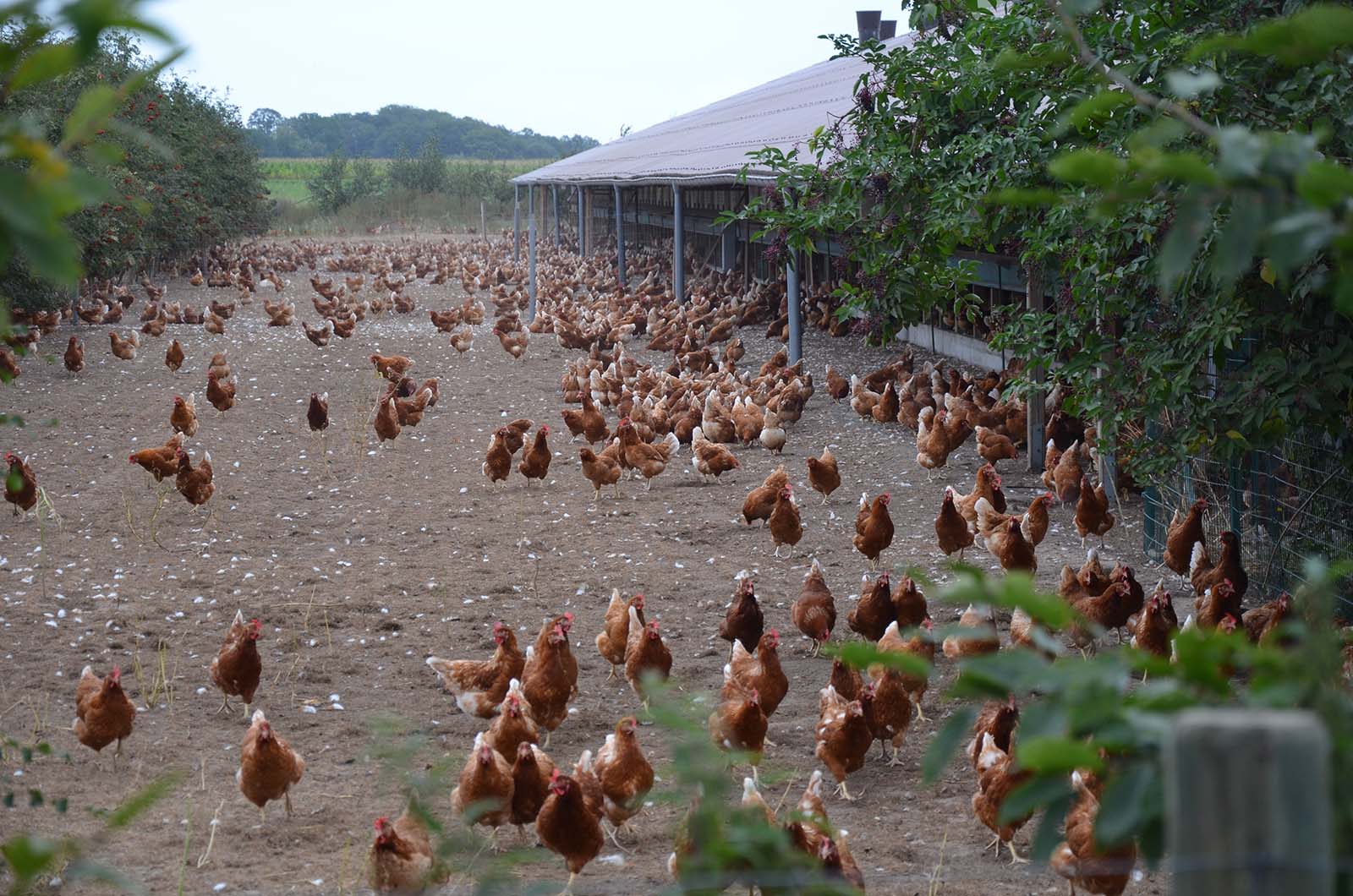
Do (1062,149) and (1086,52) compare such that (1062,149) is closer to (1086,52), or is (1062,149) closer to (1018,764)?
(1086,52)

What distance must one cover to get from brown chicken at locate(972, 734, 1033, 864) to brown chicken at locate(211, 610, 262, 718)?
3.10 m

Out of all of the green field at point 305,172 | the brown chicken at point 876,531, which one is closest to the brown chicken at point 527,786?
the brown chicken at point 876,531

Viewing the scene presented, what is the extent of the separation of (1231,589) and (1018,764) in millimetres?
4481

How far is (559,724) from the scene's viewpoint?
5273 millimetres

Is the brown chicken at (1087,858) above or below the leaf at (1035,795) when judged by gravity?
below

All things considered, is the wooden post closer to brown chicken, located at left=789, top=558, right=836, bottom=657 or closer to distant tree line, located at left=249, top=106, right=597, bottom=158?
brown chicken, located at left=789, top=558, right=836, bottom=657

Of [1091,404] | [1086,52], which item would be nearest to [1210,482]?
[1091,404]

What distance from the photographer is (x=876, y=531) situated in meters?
7.18

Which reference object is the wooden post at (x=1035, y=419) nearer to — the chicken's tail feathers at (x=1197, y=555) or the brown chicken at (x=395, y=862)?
the chicken's tail feathers at (x=1197, y=555)

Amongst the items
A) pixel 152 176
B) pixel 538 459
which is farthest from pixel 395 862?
pixel 152 176

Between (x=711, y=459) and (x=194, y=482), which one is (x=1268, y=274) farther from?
(x=194, y=482)

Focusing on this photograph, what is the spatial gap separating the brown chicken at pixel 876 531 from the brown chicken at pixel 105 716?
4.12 m

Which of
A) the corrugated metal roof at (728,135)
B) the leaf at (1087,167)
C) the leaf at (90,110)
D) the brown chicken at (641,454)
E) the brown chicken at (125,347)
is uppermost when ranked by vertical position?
the corrugated metal roof at (728,135)

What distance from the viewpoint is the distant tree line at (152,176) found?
601 inches
